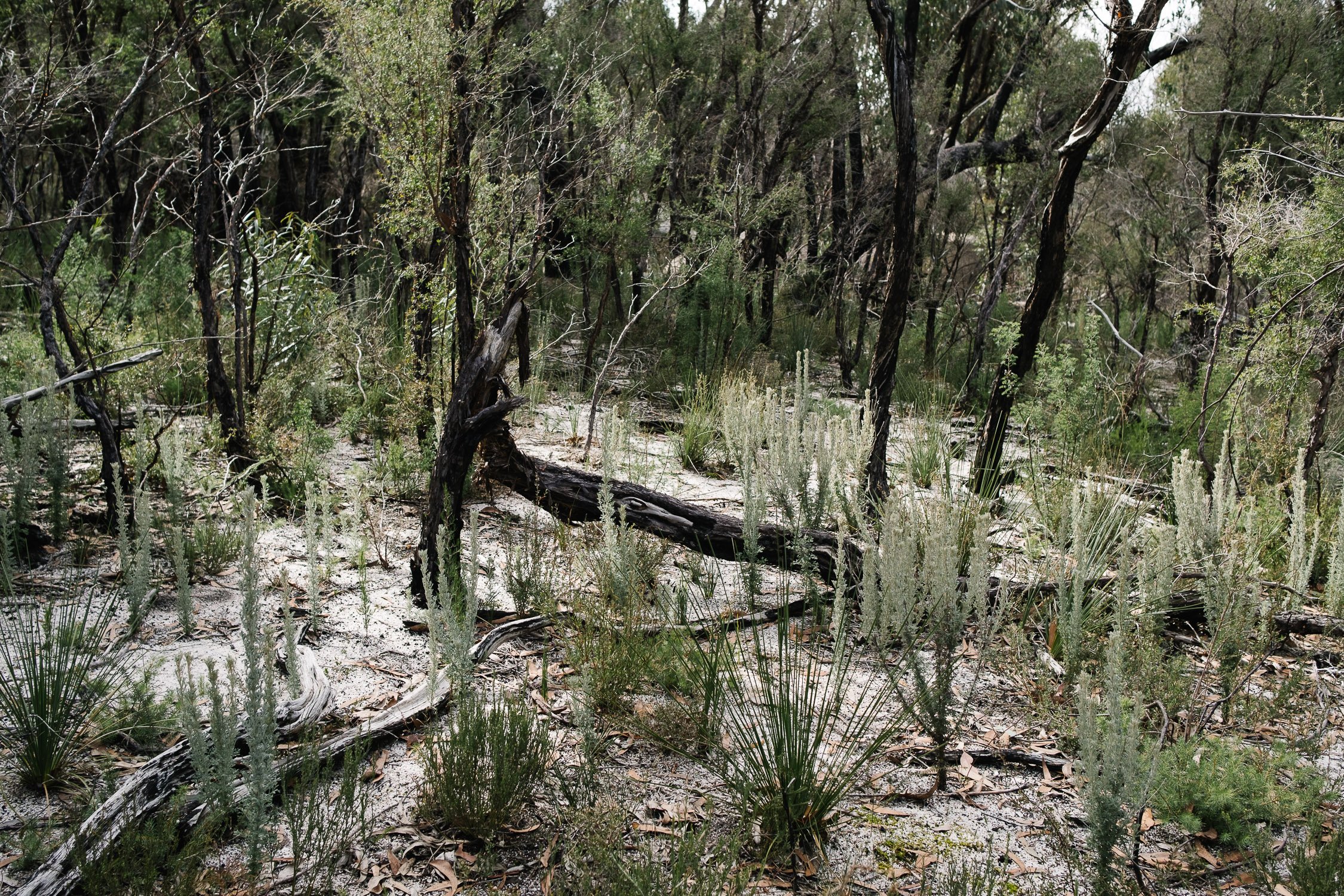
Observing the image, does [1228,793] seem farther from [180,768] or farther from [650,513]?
[180,768]

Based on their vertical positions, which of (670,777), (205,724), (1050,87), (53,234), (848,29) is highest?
(848,29)

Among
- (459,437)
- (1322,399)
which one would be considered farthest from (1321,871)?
(1322,399)

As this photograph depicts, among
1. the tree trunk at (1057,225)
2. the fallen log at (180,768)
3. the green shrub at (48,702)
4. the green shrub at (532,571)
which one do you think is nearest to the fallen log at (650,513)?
the green shrub at (532,571)

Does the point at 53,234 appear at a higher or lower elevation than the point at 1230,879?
higher

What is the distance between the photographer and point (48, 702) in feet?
9.25

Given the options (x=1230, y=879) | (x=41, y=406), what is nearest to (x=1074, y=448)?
(x=1230, y=879)

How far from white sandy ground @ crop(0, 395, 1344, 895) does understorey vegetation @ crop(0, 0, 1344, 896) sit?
0.06 ft

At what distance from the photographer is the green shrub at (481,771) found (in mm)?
2752

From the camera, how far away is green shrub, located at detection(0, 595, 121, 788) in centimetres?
275

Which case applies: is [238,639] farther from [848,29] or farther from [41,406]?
[848,29]

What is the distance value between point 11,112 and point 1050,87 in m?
11.0

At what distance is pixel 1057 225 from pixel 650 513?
294cm

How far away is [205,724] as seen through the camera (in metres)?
2.69

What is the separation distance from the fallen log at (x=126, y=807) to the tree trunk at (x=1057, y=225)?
11.9 feet
